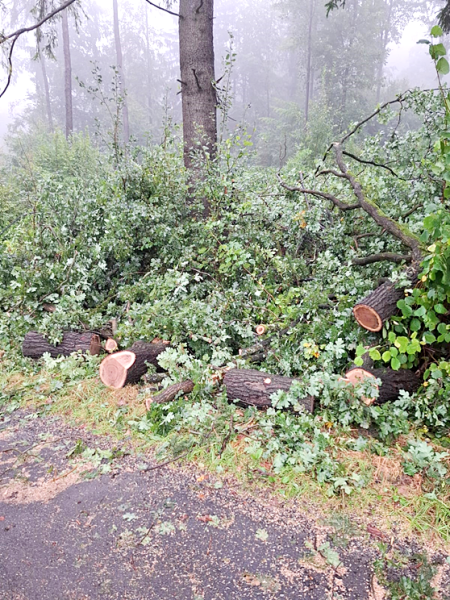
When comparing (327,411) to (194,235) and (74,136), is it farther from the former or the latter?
(74,136)

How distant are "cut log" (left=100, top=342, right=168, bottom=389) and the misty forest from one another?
2 centimetres

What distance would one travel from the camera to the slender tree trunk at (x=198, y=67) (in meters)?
5.56

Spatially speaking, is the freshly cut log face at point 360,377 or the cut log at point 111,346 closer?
the freshly cut log face at point 360,377

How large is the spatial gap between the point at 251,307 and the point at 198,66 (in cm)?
389

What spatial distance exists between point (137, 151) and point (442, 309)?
444 centimetres

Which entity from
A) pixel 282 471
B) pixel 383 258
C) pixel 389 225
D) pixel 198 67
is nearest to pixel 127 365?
pixel 282 471

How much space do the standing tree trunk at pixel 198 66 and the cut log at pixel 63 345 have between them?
9.68 ft

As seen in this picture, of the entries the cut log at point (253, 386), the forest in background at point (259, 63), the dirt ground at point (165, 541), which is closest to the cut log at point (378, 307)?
the cut log at point (253, 386)

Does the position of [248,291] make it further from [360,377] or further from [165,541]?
[165,541]

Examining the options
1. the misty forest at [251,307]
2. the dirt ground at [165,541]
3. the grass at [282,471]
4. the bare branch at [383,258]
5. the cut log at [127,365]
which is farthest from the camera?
the cut log at [127,365]

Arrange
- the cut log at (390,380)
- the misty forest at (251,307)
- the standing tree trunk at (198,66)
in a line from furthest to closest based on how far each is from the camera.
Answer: the standing tree trunk at (198,66) < the cut log at (390,380) < the misty forest at (251,307)

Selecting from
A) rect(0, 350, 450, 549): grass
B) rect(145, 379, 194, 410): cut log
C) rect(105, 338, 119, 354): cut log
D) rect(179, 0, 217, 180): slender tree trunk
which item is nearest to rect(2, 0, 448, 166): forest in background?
rect(179, 0, 217, 180): slender tree trunk

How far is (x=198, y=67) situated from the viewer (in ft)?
18.3

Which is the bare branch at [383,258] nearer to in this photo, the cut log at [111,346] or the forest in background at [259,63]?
the cut log at [111,346]
